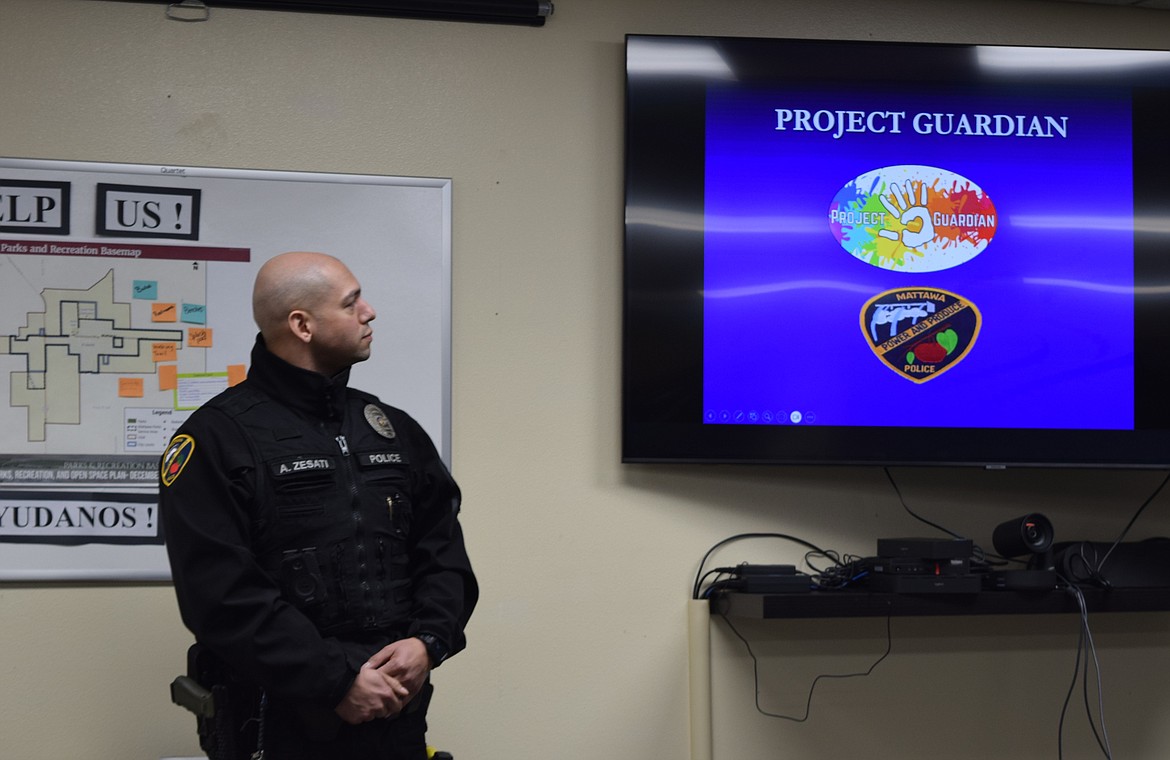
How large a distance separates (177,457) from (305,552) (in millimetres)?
288

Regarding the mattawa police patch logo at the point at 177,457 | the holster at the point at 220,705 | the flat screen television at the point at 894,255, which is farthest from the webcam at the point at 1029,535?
the mattawa police patch logo at the point at 177,457

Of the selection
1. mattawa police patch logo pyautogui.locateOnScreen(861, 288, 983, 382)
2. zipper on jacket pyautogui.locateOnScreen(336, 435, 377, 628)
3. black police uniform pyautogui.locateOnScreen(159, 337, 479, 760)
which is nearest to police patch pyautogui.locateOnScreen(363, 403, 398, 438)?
black police uniform pyautogui.locateOnScreen(159, 337, 479, 760)

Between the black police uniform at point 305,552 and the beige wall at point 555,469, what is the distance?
32.3 inches

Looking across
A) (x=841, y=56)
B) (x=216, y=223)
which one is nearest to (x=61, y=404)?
(x=216, y=223)

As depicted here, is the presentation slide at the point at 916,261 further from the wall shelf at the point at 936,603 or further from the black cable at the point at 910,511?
the wall shelf at the point at 936,603

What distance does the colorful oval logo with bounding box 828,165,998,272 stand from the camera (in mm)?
3088

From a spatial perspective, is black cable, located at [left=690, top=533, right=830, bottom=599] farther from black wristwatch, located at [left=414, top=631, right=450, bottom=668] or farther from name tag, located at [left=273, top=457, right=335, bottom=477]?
name tag, located at [left=273, top=457, right=335, bottom=477]

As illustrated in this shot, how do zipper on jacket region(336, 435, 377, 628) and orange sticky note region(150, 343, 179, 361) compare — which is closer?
zipper on jacket region(336, 435, 377, 628)

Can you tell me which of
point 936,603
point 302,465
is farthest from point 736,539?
point 302,465

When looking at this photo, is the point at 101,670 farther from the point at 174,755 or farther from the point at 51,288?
the point at 51,288

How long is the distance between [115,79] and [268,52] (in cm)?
41

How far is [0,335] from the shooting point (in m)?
2.86

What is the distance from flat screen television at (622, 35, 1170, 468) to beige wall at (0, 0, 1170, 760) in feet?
0.57

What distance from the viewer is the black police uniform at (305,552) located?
1.92 meters
